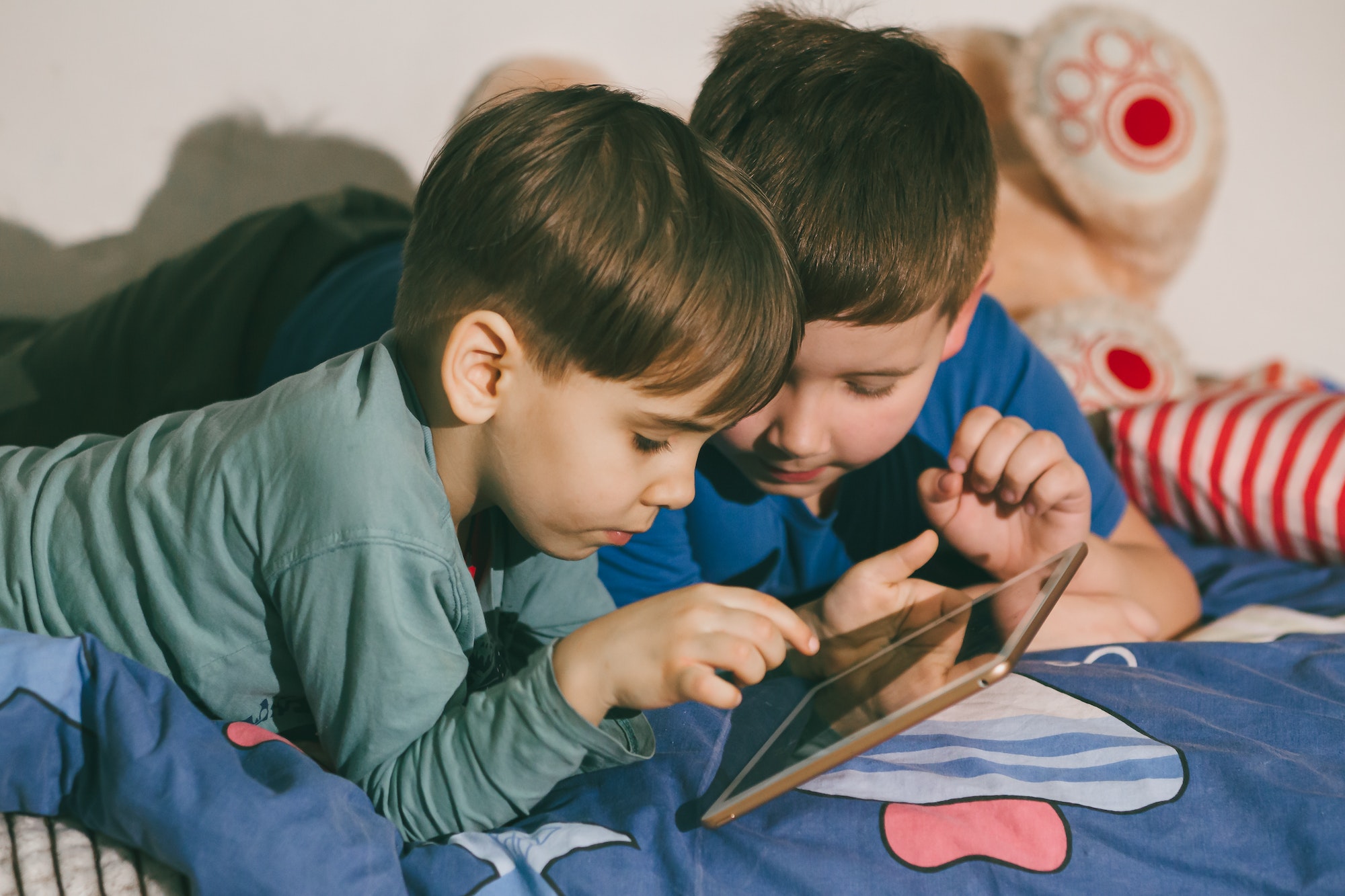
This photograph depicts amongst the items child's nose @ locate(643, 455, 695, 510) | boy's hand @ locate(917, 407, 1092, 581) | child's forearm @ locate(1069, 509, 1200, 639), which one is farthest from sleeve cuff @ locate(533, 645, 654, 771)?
child's forearm @ locate(1069, 509, 1200, 639)

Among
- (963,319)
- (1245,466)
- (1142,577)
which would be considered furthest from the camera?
(1245,466)

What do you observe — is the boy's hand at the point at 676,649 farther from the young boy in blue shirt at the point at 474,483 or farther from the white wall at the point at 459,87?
the white wall at the point at 459,87

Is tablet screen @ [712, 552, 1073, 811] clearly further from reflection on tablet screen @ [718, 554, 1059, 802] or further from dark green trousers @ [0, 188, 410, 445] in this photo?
dark green trousers @ [0, 188, 410, 445]

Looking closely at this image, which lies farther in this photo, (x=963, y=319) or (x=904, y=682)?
(x=963, y=319)

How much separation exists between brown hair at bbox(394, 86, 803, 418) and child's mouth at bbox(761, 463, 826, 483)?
8.2 inches

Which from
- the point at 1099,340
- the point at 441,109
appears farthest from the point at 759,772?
the point at 441,109

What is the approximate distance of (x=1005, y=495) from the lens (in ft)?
2.85

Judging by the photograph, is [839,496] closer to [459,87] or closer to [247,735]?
[247,735]

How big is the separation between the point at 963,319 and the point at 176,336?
0.76 meters

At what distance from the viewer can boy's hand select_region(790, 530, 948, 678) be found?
75 cm

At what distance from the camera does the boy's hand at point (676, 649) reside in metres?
0.56

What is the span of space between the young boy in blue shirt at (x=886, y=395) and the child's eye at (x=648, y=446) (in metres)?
0.11

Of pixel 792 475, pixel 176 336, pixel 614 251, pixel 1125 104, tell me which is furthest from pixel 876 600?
pixel 1125 104

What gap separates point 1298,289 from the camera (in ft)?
5.69
